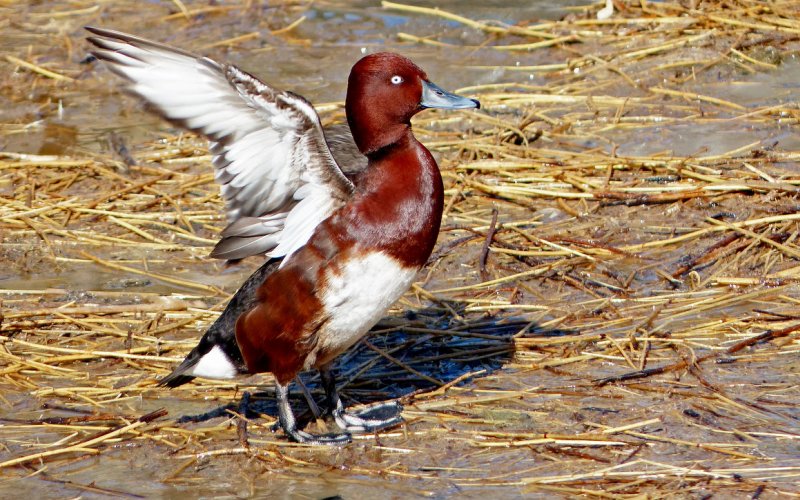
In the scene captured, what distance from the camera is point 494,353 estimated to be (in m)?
4.40

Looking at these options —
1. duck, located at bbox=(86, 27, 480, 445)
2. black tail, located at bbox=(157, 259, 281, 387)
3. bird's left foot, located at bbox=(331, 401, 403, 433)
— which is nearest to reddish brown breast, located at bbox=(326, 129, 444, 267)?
duck, located at bbox=(86, 27, 480, 445)

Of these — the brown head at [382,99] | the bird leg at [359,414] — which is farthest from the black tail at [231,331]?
the brown head at [382,99]

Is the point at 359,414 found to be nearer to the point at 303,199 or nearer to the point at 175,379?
the point at 175,379

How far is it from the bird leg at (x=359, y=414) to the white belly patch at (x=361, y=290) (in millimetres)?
379

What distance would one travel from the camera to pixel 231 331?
4004mm

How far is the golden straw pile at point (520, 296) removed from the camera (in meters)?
3.62

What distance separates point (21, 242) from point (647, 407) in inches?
133

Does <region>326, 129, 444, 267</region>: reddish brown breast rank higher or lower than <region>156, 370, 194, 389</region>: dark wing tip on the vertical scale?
higher

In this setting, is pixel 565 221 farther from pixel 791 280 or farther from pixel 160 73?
pixel 160 73

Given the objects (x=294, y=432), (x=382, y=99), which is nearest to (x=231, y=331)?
(x=294, y=432)

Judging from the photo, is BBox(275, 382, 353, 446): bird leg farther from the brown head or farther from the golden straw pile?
the brown head

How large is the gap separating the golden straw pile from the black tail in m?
0.19

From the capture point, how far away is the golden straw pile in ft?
11.9

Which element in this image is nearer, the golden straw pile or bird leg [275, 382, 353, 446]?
the golden straw pile
